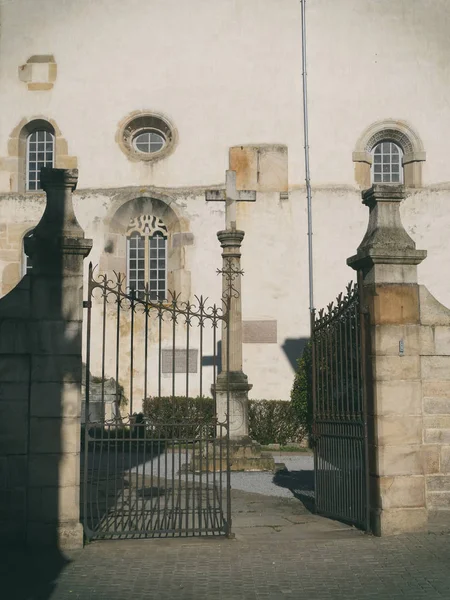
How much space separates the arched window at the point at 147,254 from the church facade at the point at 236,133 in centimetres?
4

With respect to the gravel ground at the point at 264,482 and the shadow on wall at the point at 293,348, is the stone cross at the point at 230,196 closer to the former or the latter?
the gravel ground at the point at 264,482

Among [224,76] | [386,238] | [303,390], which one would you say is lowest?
[303,390]

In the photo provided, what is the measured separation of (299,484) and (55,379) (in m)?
5.38

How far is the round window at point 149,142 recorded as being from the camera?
20.3 metres

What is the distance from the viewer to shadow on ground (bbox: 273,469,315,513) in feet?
34.1

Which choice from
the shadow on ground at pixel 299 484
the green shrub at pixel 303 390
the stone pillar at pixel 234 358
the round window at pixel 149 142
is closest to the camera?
the shadow on ground at pixel 299 484

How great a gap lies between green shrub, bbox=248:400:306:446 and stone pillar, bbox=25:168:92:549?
9.93 metres

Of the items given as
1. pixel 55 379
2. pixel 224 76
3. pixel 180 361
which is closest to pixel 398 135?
pixel 224 76

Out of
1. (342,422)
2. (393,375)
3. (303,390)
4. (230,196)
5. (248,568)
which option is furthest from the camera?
(303,390)

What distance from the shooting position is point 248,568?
6.74 m

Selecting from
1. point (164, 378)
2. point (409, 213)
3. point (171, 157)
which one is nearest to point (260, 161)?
point (171, 157)

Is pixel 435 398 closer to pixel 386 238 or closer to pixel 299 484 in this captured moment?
pixel 386 238

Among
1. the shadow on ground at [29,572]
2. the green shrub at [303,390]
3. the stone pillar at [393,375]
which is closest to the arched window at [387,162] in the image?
the green shrub at [303,390]

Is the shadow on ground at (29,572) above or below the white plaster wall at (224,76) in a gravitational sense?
below
